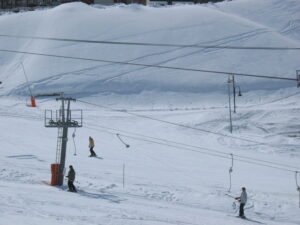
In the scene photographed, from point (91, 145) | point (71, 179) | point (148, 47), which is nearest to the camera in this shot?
point (71, 179)

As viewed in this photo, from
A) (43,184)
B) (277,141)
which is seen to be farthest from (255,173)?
(43,184)

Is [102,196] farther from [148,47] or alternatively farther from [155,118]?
[148,47]

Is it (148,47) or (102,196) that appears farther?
(148,47)

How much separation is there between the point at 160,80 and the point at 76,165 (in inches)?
977

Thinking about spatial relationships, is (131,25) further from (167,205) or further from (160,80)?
(167,205)

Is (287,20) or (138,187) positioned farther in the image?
(287,20)

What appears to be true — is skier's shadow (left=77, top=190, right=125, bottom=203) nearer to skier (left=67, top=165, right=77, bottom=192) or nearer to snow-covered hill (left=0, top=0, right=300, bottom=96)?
skier (left=67, top=165, right=77, bottom=192)

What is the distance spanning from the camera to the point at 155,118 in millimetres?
36219

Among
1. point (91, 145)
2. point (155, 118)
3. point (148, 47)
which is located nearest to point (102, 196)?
point (91, 145)

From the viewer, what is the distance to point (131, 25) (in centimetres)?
5700

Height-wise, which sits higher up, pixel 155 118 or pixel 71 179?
pixel 71 179

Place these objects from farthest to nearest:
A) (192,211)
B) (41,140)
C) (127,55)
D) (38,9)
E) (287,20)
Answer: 1. (38,9)
2. (287,20)
3. (127,55)
4. (41,140)
5. (192,211)

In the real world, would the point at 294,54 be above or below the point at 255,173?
above

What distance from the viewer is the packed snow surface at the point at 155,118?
17312mm
